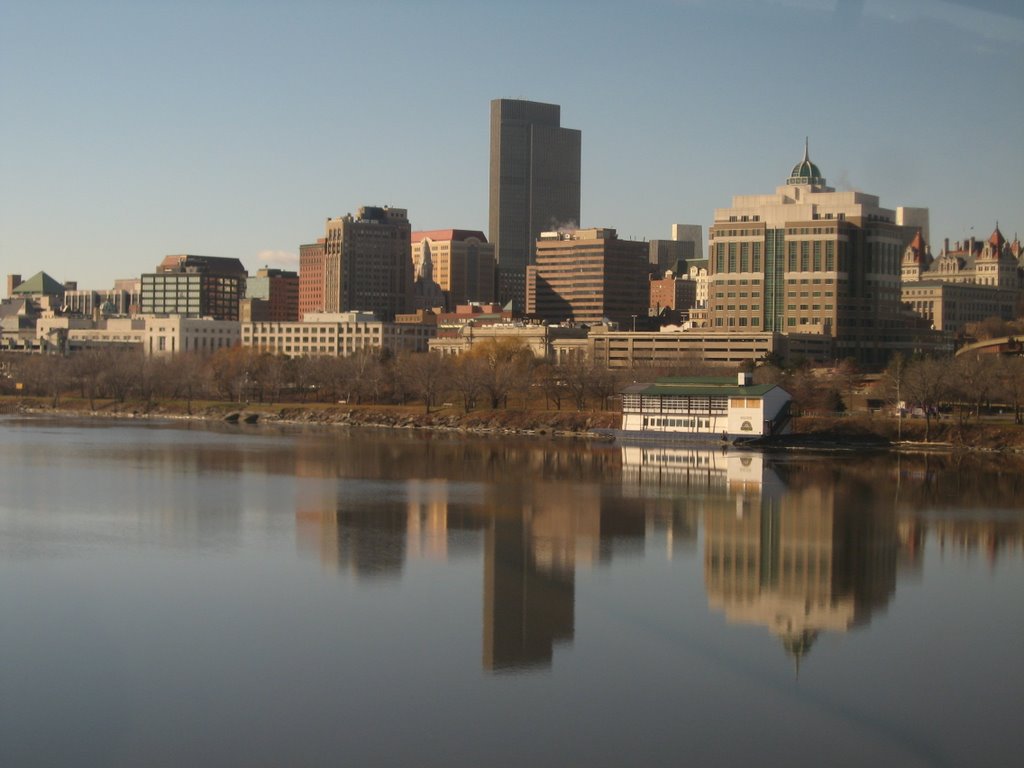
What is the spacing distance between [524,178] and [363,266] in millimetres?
48588

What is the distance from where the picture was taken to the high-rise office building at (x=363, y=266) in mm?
143000

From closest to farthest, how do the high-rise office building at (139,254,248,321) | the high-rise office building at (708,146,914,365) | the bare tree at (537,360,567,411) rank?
1. the bare tree at (537,360,567,411)
2. the high-rise office building at (708,146,914,365)
3. the high-rise office building at (139,254,248,321)

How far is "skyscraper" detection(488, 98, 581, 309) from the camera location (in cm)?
18638

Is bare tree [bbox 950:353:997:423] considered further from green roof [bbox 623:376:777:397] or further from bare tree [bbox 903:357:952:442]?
green roof [bbox 623:376:777:397]

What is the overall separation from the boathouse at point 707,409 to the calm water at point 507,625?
17.5 m

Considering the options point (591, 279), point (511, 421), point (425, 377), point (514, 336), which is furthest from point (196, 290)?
point (511, 421)

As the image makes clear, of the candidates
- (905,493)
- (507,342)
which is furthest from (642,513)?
(507,342)

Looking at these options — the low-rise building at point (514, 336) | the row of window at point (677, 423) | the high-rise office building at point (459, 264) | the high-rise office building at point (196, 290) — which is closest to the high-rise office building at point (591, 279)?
the low-rise building at point (514, 336)

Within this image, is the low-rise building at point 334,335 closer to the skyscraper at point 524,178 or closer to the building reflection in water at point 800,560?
the skyscraper at point 524,178

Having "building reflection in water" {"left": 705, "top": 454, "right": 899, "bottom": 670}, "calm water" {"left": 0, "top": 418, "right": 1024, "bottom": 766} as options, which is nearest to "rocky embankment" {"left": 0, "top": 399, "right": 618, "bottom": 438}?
"calm water" {"left": 0, "top": 418, "right": 1024, "bottom": 766}

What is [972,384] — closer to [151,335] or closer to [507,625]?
[507,625]

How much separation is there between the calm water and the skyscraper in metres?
151

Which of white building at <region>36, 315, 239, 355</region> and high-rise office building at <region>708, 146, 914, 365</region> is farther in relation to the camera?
white building at <region>36, 315, 239, 355</region>

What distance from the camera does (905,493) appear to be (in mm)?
36812
